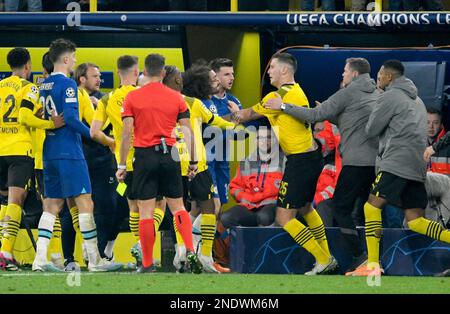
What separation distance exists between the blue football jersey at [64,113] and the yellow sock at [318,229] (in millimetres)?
2210

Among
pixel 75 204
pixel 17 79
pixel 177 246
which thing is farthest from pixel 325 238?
pixel 17 79

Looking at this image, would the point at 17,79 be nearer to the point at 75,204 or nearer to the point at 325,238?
the point at 75,204

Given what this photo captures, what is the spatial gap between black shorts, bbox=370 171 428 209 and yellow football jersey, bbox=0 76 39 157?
139 inches

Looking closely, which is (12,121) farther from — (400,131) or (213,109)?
(400,131)

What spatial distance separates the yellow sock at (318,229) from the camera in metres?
13.8

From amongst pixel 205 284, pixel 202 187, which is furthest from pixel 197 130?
pixel 205 284

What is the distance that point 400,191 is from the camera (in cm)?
1322

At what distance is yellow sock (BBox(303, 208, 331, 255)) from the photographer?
543 inches

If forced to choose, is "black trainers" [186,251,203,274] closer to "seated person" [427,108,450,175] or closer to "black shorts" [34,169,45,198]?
"black shorts" [34,169,45,198]

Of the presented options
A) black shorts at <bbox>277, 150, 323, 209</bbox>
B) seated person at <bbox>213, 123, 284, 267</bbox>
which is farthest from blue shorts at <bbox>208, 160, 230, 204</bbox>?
black shorts at <bbox>277, 150, 323, 209</bbox>

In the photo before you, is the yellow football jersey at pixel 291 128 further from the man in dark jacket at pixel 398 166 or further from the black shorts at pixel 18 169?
the black shorts at pixel 18 169

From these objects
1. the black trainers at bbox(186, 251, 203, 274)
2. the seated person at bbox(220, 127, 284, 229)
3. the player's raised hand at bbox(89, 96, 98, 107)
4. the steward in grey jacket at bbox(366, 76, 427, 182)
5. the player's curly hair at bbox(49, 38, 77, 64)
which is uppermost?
the player's curly hair at bbox(49, 38, 77, 64)

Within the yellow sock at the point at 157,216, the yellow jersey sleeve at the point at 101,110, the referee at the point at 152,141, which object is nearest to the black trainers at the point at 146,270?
the referee at the point at 152,141

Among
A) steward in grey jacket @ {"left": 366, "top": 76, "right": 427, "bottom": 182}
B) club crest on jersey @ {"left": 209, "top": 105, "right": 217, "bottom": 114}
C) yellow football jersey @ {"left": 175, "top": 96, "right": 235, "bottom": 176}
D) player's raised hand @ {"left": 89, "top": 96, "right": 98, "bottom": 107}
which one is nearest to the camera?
steward in grey jacket @ {"left": 366, "top": 76, "right": 427, "bottom": 182}
